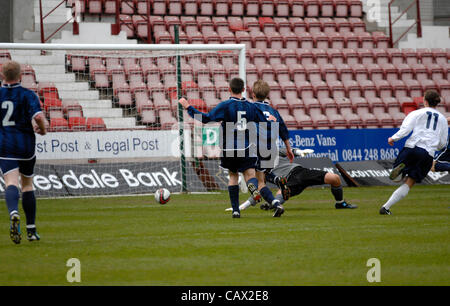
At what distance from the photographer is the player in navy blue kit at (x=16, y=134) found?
785 cm

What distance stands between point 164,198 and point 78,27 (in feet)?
37.6

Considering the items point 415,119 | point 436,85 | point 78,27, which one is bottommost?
point 415,119

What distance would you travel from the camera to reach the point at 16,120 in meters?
7.94

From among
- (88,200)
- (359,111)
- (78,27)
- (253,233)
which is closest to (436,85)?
(359,111)

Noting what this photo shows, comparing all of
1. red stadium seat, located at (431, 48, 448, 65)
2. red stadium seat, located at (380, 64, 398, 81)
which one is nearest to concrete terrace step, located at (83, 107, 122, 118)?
red stadium seat, located at (380, 64, 398, 81)

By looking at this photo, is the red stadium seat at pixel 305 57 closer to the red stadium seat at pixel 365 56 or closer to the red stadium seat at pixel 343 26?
the red stadium seat at pixel 365 56

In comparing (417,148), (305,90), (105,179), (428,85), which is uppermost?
(428,85)

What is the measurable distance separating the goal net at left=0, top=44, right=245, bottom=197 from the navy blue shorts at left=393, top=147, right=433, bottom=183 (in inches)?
258

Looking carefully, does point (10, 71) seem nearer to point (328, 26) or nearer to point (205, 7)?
point (205, 7)

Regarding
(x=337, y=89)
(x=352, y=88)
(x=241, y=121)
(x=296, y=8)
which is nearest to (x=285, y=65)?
(x=337, y=89)

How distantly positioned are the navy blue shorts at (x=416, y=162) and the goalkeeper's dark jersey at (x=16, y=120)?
18.0 ft

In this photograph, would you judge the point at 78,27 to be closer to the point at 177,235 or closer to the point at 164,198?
the point at 164,198

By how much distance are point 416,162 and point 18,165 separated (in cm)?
576
